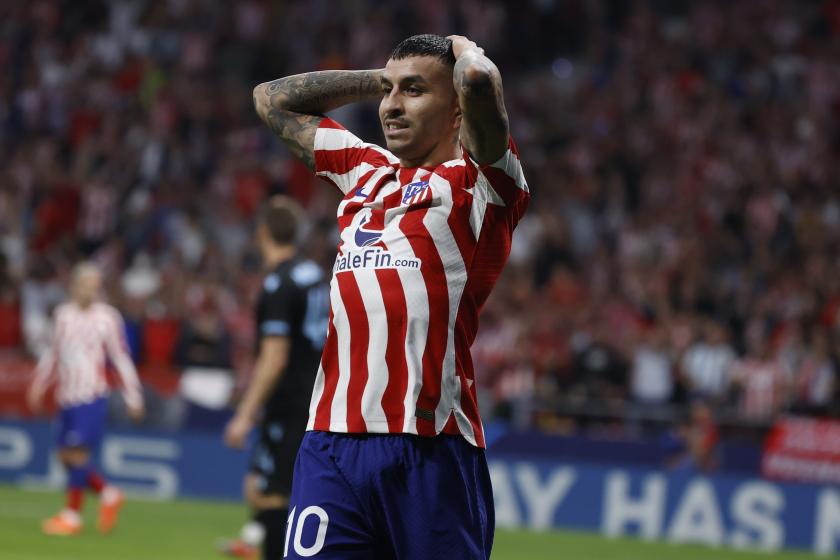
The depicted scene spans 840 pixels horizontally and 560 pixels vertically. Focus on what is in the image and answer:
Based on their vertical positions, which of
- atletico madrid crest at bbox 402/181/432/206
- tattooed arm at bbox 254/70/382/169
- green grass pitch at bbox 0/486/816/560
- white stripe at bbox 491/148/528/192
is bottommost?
green grass pitch at bbox 0/486/816/560

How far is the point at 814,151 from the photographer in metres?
18.0

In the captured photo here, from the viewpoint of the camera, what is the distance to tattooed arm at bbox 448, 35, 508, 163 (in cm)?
377

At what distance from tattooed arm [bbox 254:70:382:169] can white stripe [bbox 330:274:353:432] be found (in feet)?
2.23

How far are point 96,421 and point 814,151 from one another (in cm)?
1028

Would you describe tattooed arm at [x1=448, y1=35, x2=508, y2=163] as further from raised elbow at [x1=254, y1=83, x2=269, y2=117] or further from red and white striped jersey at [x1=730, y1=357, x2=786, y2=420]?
red and white striped jersey at [x1=730, y1=357, x2=786, y2=420]

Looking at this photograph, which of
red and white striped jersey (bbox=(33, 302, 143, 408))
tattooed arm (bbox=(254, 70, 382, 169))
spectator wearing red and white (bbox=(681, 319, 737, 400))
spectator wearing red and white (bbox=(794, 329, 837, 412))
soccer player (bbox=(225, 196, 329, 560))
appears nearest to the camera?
tattooed arm (bbox=(254, 70, 382, 169))

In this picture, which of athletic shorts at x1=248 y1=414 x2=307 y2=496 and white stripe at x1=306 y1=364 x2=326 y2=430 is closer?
white stripe at x1=306 y1=364 x2=326 y2=430

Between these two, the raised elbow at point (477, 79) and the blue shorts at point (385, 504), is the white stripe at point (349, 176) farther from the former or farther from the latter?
the blue shorts at point (385, 504)

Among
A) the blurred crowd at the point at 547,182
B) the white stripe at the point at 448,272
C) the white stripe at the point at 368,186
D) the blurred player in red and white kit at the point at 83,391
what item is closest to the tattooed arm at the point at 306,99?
the white stripe at the point at 368,186

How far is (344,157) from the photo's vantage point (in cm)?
Answer: 439

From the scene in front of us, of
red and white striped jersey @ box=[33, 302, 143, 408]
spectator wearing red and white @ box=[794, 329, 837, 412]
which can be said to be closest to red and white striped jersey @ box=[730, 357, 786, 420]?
spectator wearing red and white @ box=[794, 329, 837, 412]

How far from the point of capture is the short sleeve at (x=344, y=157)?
4.30 m

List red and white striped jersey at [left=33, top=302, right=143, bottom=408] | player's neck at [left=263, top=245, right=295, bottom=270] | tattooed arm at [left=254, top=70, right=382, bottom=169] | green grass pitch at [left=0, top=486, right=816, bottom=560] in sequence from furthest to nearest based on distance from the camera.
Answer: red and white striped jersey at [left=33, top=302, right=143, bottom=408] → green grass pitch at [left=0, top=486, right=816, bottom=560] → player's neck at [left=263, top=245, right=295, bottom=270] → tattooed arm at [left=254, top=70, right=382, bottom=169]

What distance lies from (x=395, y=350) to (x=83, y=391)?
27.2 ft
